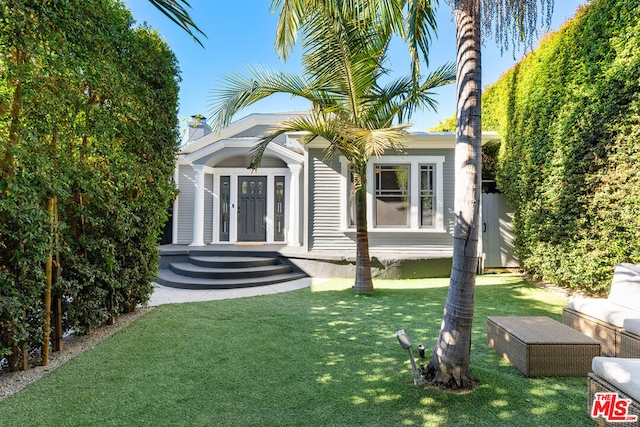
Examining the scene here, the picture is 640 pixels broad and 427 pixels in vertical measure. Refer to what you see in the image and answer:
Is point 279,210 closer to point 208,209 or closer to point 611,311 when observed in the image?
point 208,209

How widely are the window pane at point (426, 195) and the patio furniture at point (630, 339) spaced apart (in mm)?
4916

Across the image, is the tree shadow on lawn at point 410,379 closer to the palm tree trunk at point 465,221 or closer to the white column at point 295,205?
the palm tree trunk at point 465,221

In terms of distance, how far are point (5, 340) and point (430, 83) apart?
653 centimetres

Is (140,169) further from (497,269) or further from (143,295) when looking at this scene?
(497,269)

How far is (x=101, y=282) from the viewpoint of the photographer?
3.63m

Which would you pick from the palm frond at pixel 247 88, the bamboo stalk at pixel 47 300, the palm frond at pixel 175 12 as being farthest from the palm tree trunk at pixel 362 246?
the palm frond at pixel 175 12

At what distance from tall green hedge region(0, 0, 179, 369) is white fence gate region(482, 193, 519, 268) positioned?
23.3ft

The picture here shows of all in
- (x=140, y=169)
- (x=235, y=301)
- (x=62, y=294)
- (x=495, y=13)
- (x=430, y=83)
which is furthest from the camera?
(x=430, y=83)

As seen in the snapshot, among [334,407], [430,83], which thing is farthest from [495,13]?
[430,83]

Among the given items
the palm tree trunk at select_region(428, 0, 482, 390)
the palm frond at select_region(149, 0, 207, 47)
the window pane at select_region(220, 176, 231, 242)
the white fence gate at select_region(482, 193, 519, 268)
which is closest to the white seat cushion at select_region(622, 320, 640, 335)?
the palm tree trunk at select_region(428, 0, 482, 390)

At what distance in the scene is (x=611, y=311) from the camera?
2941 millimetres

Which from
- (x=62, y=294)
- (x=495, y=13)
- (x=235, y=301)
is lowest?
(x=235, y=301)

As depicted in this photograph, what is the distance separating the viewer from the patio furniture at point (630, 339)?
2545mm

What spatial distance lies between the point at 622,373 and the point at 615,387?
3.7 inches
